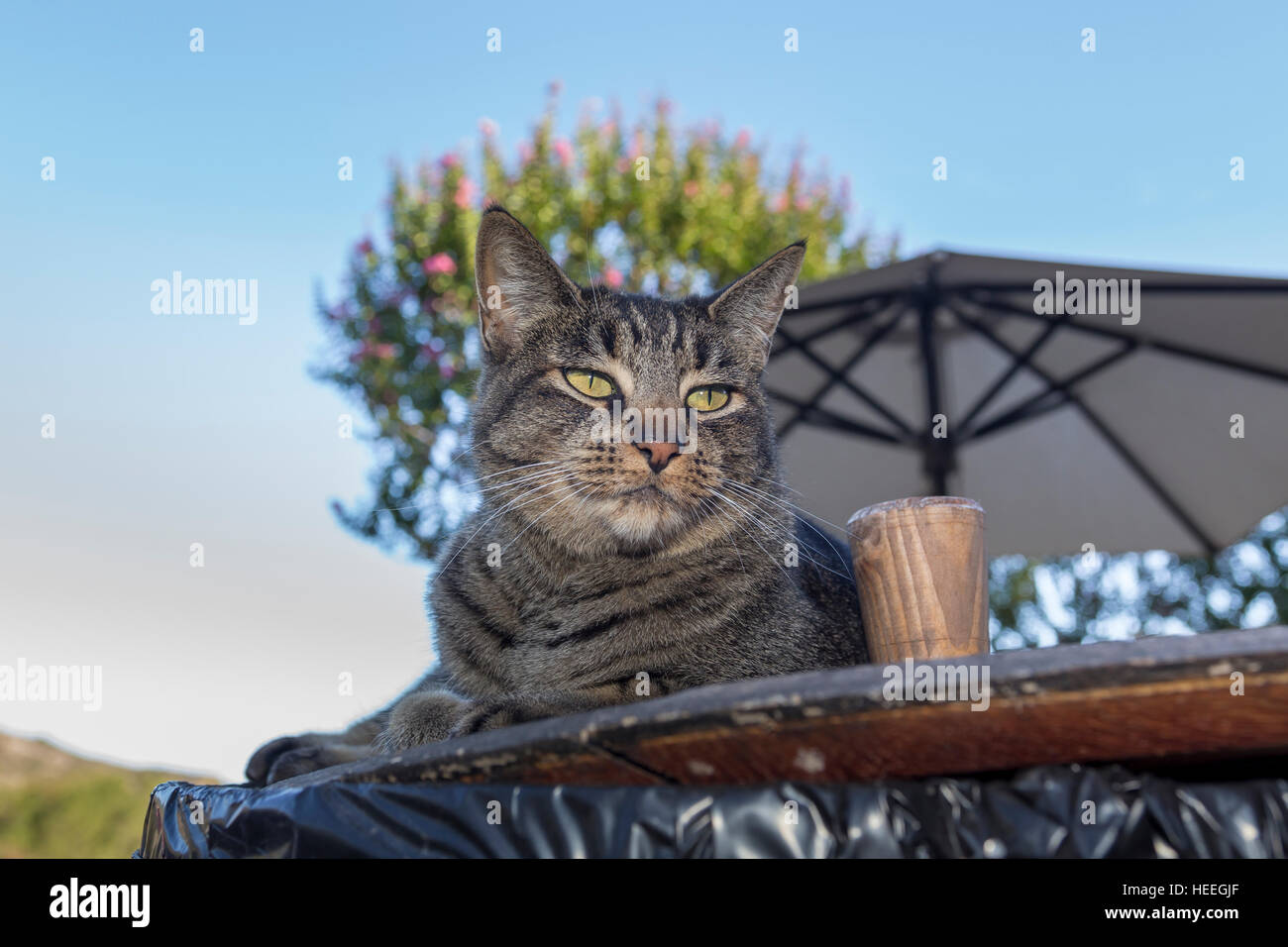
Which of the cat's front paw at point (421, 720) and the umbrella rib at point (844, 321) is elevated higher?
the umbrella rib at point (844, 321)

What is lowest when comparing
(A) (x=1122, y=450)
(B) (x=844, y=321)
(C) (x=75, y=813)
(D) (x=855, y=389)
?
Result: (C) (x=75, y=813)

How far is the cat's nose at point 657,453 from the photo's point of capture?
6.74 feet

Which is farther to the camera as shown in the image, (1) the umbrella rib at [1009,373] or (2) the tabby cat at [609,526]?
(1) the umbrella rib at [1009,373]

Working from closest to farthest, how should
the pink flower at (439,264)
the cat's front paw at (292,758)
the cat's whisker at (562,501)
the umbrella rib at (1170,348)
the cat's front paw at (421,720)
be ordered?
the cat's front paw at (421,720)
the cat's whisker at (562,501)
the cat's front paw at (292,758)
the umbrella rib at (1170,348)
the pink flower at (439,264)

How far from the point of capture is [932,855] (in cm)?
105

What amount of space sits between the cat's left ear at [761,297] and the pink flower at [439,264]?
4640 millimetres

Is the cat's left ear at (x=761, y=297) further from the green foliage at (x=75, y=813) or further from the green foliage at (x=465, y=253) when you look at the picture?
the green foliage at (x=75, y=813)

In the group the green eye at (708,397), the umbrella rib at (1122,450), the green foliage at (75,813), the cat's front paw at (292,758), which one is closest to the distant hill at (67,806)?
the green foliage at (75,813)

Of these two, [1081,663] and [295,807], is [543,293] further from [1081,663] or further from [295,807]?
[1081,663]

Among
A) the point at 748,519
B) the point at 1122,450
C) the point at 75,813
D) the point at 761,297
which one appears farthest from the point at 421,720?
the point at 75,813

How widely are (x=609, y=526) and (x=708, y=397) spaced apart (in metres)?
0.49

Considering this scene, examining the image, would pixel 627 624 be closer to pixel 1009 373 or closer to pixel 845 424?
pixel 845 424

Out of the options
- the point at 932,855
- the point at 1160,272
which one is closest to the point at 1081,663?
the point at 932,855

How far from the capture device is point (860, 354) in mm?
4746
